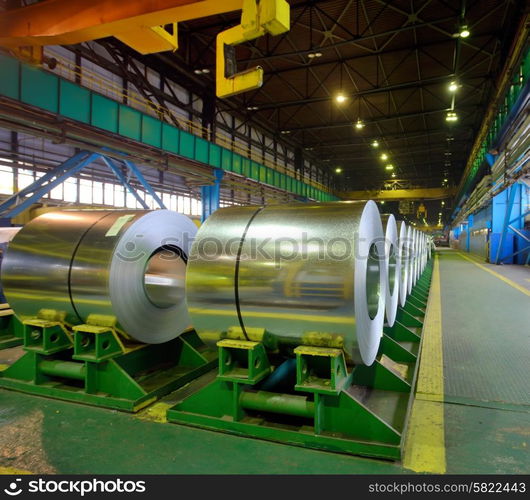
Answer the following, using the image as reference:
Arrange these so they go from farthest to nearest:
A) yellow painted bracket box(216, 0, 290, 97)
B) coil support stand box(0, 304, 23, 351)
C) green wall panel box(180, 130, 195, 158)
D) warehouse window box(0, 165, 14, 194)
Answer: warehouse window box(0, 165, 14, 194), green wall panel box(180, 130, 195, 158), yellow painted bracket box(216, 0, 290, 97), coil support stand box(0, 304, 23, 351)

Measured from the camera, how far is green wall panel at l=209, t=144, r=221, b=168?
48.6 ft

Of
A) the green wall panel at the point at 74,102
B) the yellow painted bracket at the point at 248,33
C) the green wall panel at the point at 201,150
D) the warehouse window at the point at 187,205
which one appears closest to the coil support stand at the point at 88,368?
the yellow painted bracket at the point at 248,33

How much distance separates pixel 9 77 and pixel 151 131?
439 cm

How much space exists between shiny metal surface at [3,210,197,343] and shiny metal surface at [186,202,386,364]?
68 centimetres

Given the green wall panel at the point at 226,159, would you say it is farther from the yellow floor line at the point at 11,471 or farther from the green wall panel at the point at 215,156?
the yellow floor line at the point at 11,471

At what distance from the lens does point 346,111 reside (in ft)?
65.2

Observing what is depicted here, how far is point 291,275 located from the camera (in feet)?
6.71

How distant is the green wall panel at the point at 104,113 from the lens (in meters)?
10.1

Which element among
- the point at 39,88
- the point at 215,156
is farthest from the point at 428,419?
the point at 215,156

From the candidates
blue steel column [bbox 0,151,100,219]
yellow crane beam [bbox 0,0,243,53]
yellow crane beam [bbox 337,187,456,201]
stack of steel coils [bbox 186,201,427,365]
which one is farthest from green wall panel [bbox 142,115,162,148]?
yellow crane beam [bbox 337,187,456,201]

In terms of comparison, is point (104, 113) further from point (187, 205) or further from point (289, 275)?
point (187, 205)

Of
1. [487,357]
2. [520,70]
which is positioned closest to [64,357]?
[487,357]

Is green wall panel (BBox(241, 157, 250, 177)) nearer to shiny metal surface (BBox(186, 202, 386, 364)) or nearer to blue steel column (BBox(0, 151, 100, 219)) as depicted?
blue steel column (BBox(0, 151, 100, 219))
